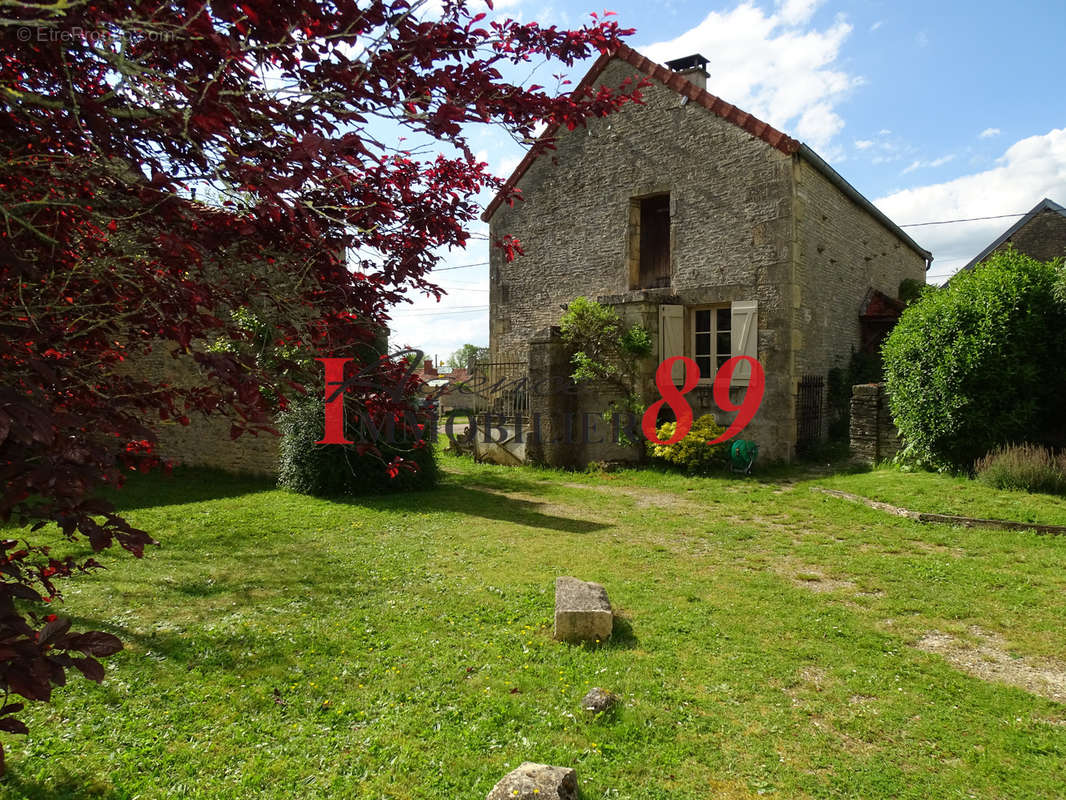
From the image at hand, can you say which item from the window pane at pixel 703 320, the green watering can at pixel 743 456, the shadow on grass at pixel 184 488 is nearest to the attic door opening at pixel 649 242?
the window pane at pixel 703 320

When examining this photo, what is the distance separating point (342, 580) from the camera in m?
5.46

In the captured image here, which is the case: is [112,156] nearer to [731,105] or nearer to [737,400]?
[737,400]

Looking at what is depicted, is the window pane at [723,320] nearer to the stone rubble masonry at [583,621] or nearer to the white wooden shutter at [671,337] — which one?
the white wooden shutter at [671,337]

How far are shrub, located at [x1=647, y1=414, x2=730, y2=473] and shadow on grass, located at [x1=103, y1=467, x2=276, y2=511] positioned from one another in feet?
21.7

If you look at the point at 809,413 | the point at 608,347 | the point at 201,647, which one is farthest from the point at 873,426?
the point at 201,647

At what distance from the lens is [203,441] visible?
1148 cm

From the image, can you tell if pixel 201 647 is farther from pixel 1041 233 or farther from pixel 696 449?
pixel 1041 233

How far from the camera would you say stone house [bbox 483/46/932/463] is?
11188 millimetres

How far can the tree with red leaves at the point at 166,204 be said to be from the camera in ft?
5.34

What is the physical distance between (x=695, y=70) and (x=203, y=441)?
11.9 metres

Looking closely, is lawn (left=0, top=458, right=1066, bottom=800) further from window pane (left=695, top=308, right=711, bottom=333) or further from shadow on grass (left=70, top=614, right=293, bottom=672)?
window pane (left=695, top=308, right=711, bottom=333)

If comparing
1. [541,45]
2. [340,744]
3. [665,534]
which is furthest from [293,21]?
[665,534]

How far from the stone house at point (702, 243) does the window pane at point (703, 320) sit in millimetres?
22

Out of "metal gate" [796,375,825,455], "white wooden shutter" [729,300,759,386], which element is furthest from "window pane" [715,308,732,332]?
"metal gate" [796,375,825,455]
